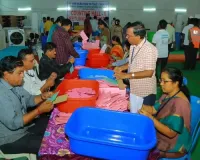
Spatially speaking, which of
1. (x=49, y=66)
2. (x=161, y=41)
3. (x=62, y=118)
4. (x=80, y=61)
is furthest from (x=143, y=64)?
(x=161, y=41)

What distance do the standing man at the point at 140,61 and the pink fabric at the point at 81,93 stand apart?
0.34m

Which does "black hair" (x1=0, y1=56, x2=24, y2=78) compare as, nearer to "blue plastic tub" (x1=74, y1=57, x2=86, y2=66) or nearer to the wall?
"blue plastic tub" (x1=74, y1=57, x2=86, y2=66)

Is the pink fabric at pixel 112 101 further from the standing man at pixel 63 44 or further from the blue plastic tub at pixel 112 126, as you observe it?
the standing man at pixel 63 44

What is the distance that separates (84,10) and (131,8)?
244cm

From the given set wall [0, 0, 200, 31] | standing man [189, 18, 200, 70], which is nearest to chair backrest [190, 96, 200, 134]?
standing man [189, 18, 200, 70]

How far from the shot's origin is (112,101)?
7.52 feet

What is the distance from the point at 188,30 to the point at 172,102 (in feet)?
20.3

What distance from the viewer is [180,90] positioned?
187 cm

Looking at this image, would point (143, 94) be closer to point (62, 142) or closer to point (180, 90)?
point (180, 90)

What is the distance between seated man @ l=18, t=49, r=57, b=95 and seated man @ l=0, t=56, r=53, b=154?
739 mm

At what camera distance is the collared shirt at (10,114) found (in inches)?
72.2

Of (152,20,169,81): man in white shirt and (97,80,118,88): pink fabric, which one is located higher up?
(152,20,169,81): man in white shirt

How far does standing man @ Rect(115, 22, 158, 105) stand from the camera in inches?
94.6

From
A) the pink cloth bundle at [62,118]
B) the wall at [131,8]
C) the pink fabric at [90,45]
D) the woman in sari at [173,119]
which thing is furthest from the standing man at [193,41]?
the pink cloth bundle at [62,118]
